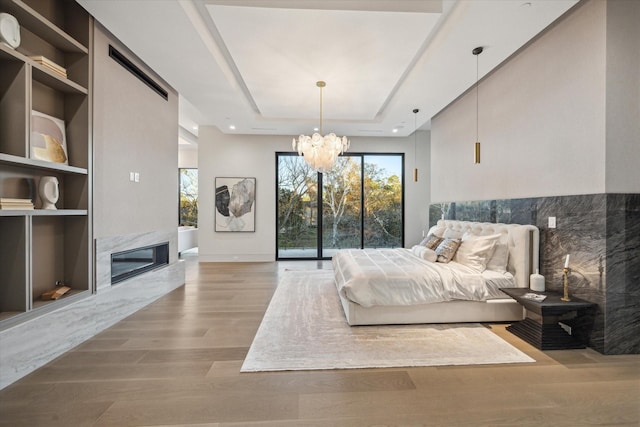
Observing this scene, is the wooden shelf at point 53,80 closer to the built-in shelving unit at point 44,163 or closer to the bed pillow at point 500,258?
the built-in shelving unit at point 44,163

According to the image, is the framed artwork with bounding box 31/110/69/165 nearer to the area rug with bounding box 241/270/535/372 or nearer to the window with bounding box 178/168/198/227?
the area rug with bounding box 241/270/535/372

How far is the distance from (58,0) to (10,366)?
11.0 ft

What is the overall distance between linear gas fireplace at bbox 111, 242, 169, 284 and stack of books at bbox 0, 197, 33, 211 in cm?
102

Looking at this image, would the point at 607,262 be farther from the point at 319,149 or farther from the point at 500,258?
the point at 319,149

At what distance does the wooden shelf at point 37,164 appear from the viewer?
2000 mm

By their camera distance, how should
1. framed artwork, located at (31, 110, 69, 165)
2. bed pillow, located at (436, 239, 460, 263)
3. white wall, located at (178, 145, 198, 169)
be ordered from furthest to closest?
white wall, located at (178, 145, 198, 169) → bed pillow, located at (436, 239, 460, 263) → framed artwork, located at (31, 110, 69, 165)

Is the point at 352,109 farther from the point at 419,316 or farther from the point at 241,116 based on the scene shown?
the point at 419,316

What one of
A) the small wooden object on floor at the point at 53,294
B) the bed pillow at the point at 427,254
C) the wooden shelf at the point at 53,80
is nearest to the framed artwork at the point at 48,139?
the wooden shelf at the point at 53,80

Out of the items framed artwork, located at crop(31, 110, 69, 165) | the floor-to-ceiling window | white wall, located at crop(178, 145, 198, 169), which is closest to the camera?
framed artwork, located at crop(31, 110, 69, 165)

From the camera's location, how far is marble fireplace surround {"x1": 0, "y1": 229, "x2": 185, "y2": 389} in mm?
2012

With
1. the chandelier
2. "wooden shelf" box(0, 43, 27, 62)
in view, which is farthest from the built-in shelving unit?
the chandelier

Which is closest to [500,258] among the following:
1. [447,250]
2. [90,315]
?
[447,250]

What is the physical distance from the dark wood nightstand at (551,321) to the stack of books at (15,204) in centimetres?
445

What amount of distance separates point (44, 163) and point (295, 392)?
2.79 meters
